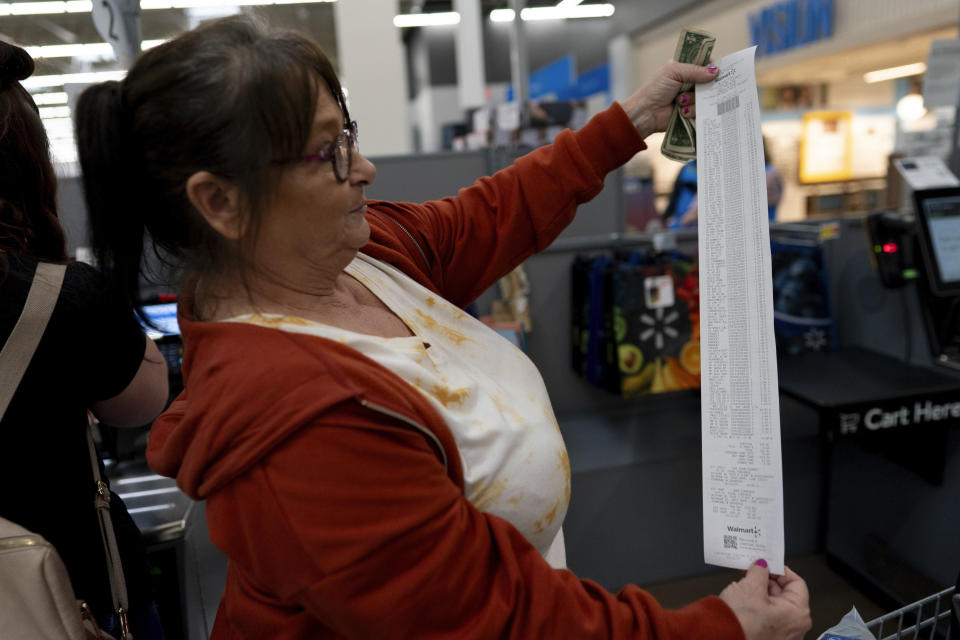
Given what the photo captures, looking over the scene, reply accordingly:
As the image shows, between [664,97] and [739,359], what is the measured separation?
438 mm

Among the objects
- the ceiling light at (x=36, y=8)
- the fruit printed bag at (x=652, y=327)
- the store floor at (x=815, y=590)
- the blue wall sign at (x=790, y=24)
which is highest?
the ceiling light at (x=36, y=8)

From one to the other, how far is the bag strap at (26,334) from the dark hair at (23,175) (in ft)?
0.21

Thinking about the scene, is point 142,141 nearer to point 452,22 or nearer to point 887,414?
point 887,414

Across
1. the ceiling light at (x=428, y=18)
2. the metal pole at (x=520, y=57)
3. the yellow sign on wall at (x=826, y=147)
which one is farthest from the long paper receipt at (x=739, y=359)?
the ceiling light at (x=428, y=18)

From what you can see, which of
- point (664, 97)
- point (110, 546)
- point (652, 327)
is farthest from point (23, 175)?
→ point (652, 327)

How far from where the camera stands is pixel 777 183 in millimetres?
4242

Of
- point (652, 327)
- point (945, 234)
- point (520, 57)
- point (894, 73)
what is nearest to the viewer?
point (945, 234)

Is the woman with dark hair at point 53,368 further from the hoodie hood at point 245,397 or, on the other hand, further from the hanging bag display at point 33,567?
the hoodie hood at point 245,397

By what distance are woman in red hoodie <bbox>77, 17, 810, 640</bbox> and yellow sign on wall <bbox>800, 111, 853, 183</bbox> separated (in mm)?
10397

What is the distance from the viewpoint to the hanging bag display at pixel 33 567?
77cm

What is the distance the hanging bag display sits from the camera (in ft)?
2.51

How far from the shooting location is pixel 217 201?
2.31 ft

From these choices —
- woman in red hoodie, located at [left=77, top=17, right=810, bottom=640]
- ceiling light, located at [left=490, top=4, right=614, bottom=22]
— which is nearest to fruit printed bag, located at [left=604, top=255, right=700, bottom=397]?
woman in red hoodie, located at [left=77, top=17, right=810, bottom=640]

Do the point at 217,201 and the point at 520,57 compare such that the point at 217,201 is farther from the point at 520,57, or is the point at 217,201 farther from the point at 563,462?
the point at 520,57
